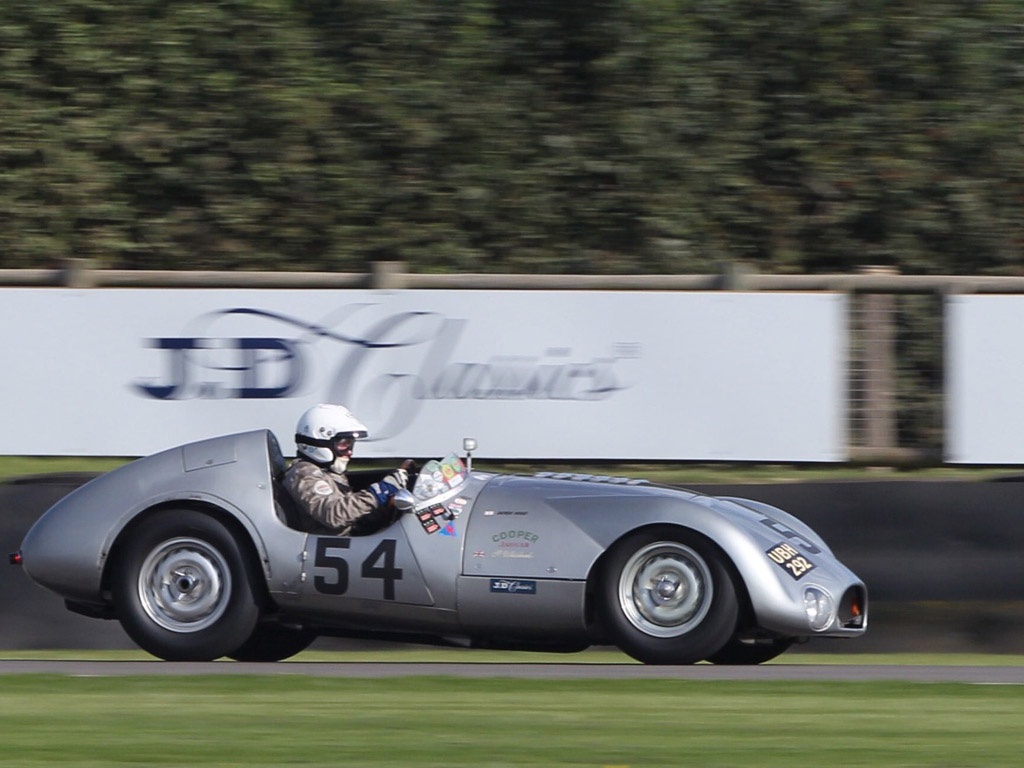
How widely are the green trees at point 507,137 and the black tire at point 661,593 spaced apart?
7426 mm

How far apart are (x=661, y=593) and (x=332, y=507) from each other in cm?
153

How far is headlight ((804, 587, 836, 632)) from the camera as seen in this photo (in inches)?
285

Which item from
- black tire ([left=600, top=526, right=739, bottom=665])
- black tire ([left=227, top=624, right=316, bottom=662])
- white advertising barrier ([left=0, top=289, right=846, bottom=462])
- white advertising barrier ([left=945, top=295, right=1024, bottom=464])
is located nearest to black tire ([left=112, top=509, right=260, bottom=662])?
black tire ([left=227, top=624, right=316, bottom=662])

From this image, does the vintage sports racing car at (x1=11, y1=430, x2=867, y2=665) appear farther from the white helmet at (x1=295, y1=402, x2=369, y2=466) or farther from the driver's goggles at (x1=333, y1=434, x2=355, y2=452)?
the driver's goggles at (x1=333, y1=434, x2=355, y2=452)

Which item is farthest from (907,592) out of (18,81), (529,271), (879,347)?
(18,81)

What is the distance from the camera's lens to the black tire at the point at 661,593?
23.6 feet

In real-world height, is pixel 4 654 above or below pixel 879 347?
below

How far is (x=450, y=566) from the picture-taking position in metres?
7.39

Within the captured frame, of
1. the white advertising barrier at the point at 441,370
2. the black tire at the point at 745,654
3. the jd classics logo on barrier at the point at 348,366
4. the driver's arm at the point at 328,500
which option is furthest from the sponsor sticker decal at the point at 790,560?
the jd classics logo on barrier at the point at 348,366

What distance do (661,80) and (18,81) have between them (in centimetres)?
574

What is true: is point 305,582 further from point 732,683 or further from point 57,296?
point 57,296

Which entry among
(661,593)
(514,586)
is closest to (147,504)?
(514,586)

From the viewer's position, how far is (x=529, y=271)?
14609mm

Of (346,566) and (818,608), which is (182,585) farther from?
(818,608)
